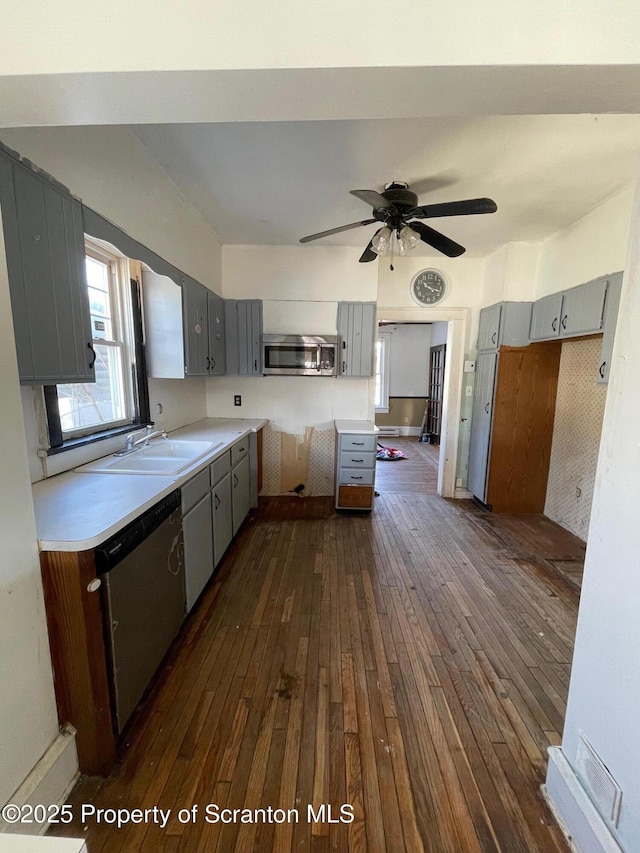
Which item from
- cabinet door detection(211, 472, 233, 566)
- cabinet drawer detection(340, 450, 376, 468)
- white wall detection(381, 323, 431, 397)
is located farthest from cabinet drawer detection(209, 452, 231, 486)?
white wall detection(381, 323, 431, 397)

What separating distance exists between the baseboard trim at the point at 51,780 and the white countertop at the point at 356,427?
2.68 metres

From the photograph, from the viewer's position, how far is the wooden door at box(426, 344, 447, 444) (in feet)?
23.4

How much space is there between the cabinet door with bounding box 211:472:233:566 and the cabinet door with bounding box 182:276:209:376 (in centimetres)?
93

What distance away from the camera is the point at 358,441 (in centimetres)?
344

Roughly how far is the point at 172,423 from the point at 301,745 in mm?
2451

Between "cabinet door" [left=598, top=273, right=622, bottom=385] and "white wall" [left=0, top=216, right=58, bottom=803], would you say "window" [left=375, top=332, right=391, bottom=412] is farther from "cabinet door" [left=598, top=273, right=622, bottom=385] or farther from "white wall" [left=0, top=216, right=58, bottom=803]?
"white wall" [left=0, top=216, right=58, bottom=803]

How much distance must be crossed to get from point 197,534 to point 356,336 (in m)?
2.54

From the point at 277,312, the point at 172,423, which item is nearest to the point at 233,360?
the point at 277,312

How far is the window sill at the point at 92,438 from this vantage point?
5.75ft

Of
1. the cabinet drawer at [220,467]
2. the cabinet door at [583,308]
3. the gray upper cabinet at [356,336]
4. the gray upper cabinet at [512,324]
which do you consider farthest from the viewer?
the gray upper cabinet at [356,336]

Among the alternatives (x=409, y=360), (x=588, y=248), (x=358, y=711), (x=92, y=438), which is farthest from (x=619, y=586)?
(x=409, y=360)

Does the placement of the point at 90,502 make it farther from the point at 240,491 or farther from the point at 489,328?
the point at 489,328

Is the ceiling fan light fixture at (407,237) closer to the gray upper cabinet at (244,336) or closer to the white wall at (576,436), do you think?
the gray upper cabinet at (244,336)

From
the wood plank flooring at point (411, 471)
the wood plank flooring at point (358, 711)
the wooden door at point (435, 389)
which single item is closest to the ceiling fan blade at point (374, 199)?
the wood plank flooring at point (358, 711)
